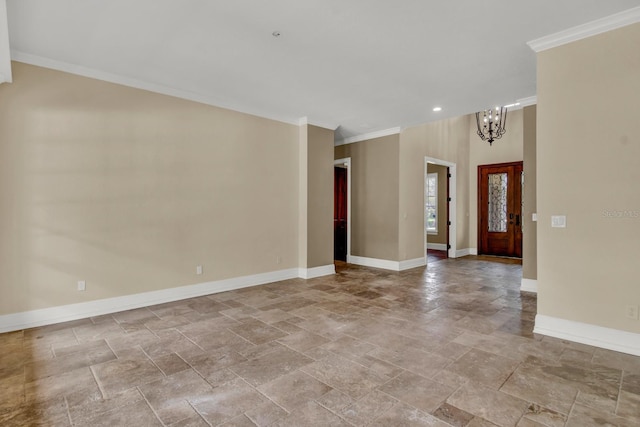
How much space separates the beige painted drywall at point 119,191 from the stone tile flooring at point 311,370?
60 centimetres

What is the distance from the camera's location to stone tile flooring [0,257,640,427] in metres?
2.02

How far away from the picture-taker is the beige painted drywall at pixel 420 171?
A: 6887 mm

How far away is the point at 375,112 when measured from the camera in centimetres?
564

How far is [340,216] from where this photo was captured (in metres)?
8.80

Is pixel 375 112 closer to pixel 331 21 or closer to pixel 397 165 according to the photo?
pixel 397 165

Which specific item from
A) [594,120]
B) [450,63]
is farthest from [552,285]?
[450,63]

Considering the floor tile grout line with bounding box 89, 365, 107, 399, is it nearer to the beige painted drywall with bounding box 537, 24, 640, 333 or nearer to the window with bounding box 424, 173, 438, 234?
the beige painted drywall with bounding box 537, 24, 640, 333

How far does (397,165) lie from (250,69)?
12.5 feet

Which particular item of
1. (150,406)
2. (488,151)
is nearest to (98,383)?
(150,406)

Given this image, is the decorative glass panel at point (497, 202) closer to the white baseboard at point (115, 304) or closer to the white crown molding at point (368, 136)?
the white crown molding at point (368, 136)

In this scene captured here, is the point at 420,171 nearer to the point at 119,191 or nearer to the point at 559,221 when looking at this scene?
the point at 559,221

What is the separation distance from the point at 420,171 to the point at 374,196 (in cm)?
125

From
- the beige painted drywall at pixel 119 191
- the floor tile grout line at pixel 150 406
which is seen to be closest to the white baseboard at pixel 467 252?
the beige painted drywall at pixel 119 191

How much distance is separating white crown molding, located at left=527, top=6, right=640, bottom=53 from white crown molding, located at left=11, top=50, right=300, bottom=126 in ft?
12.8
